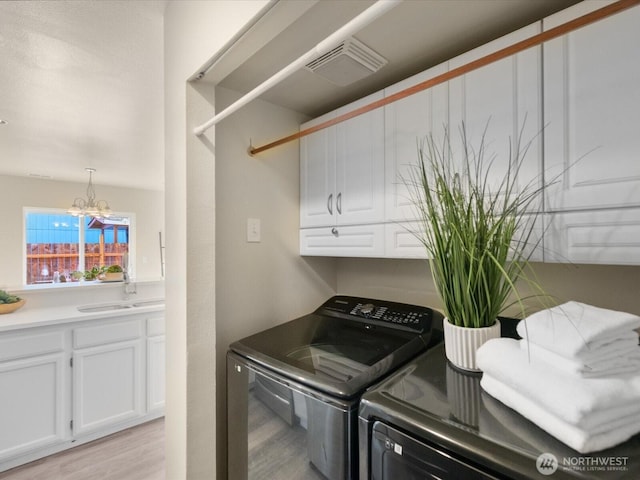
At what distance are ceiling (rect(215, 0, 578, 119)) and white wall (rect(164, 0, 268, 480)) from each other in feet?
0.63

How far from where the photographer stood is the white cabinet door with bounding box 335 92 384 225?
4.63 feet

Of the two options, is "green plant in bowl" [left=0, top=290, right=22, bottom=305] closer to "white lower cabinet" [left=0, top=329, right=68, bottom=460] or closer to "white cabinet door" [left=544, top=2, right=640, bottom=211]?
"white lower cabinet" [left=0, top=329, right=68, bottom=460]

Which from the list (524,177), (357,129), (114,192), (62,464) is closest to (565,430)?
(524,177)

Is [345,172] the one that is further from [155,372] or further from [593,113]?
[155,372]

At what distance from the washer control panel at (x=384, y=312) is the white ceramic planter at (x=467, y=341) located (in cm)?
34

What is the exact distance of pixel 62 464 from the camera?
2.08 metres

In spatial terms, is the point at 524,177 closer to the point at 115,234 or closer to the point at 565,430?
the point at 565,430

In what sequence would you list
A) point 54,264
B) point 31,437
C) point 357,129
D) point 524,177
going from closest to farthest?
point 524,177 < point 357,129 < point 31,437 < point 54,264

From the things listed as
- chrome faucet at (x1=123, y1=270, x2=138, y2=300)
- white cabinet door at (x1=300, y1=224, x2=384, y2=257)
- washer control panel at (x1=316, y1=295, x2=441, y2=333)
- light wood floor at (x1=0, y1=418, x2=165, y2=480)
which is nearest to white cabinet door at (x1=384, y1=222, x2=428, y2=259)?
white cabinet door at (x1=300, y1=224, x2=384, y2=257)

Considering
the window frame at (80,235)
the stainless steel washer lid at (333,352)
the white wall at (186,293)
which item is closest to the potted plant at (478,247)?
the stainless steel washer lid at (333,352)

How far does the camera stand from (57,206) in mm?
4898

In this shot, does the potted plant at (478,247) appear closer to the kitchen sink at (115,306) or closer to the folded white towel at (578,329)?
the folded white towel at (578,329)

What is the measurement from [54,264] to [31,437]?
404 centimetres

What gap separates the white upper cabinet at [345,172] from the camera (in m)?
1.42
